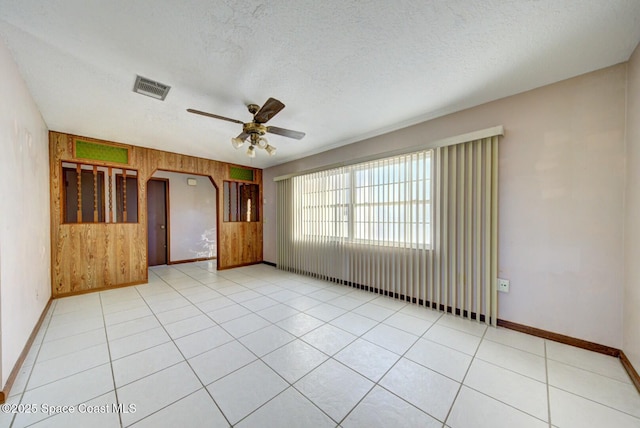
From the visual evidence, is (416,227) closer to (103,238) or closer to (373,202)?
(373,202)

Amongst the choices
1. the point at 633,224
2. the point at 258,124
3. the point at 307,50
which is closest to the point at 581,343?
the point at 633,224

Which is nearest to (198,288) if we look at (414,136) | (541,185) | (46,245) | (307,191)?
(46,245)

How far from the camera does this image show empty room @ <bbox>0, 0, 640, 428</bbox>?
1.52 meters

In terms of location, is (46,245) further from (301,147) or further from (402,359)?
(402,359)

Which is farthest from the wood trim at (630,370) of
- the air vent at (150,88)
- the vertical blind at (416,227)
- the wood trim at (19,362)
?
the air vent at (150,88)

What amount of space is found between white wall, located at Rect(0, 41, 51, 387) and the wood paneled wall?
0.69m

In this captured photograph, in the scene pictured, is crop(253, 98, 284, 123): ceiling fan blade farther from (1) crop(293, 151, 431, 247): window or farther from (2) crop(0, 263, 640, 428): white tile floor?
(2) crop(0, 263, 640, 428): white tile floor

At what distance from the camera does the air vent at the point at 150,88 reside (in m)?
2.23

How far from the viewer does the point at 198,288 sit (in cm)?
398

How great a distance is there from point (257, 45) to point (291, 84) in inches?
22.0

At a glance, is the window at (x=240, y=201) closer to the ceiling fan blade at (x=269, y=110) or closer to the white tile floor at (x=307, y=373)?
the white tile floor at (x=307, y=373)

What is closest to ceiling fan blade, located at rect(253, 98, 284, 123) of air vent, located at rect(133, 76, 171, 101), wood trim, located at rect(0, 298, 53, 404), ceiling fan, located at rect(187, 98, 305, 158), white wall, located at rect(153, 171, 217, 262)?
ceiling fan, located at rect(187, 98, 305, 158)

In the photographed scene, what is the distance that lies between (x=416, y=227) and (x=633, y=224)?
1.75m

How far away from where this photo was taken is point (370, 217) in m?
3.69
